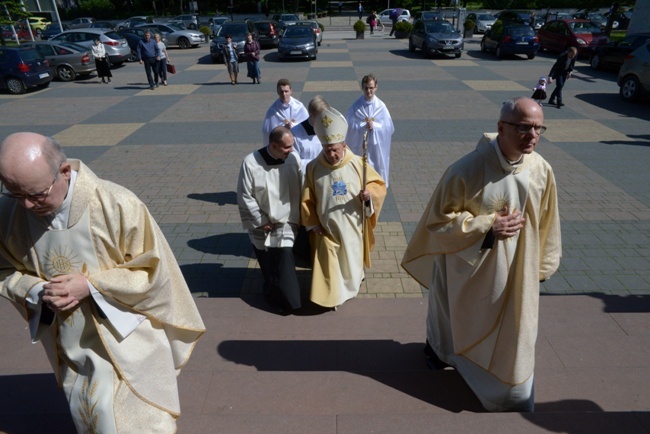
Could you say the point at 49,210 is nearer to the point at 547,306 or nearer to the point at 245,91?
the point at 547,306

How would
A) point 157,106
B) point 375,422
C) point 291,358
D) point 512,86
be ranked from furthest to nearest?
point 512,86
point 157,106
point 291,358
point 375,422

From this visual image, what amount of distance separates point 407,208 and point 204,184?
3549mm

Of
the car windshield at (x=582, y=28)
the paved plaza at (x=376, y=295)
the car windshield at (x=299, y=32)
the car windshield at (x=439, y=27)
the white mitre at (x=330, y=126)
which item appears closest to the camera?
the paved plaza at (x=376, y=295)

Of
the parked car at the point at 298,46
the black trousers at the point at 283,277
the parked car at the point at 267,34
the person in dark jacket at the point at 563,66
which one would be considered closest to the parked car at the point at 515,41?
the parked car at the point at 298,46

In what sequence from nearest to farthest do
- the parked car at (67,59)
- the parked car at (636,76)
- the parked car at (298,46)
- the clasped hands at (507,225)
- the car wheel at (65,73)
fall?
the clasped hands at (507,225)
the parked car at (636,76)
the parked car at (67,59)
the car wheel at (65,73)
the parked car at (298,46)

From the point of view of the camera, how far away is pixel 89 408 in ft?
7.82

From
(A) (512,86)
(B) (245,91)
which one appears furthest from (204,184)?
(A) (512,86)

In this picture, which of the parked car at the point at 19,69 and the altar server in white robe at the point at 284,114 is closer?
the altar server in white robe at the point at 284,114

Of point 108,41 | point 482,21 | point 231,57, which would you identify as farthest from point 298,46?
point 482,21

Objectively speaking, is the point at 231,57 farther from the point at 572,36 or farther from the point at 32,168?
the point at 32,168

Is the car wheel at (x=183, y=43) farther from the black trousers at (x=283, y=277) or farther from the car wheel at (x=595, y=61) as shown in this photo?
the black trousers at (x=283, y=277)

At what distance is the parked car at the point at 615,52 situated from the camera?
16.8 meters

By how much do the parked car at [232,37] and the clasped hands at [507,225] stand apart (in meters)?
20.0

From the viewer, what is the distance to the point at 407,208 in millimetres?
7211
